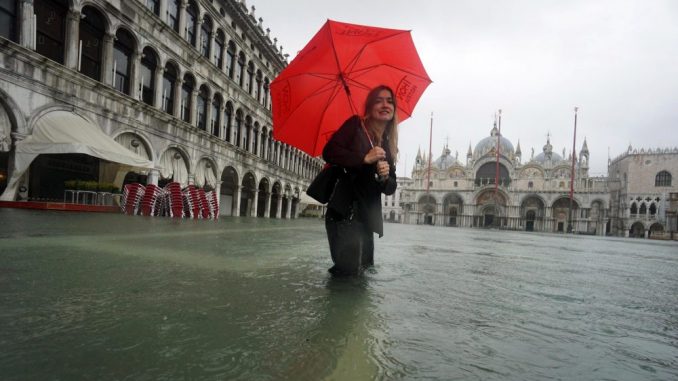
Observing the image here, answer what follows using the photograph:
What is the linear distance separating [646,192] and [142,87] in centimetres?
6215

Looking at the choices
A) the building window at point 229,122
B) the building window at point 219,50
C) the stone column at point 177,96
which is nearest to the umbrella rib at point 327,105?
the stone column at point 177,96

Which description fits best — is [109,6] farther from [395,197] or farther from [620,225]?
[395,197]

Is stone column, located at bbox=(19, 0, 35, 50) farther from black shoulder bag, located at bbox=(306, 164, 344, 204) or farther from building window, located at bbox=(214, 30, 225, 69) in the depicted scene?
black shoulder bag, located at bbox=(306, 164, 344, 204)

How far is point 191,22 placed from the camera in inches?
598

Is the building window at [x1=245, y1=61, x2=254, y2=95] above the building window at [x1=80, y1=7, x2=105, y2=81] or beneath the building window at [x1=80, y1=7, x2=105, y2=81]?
above

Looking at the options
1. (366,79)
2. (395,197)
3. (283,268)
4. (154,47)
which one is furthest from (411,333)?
(395,197)

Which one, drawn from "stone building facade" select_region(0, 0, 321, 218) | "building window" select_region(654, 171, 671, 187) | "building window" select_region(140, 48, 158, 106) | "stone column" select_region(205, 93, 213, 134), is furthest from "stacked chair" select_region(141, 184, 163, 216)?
"building window" select_region(654, 171, 671, 187)

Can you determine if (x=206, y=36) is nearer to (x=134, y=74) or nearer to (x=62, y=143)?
(x=134, y=74)

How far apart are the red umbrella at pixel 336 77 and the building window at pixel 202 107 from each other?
1433 centimetres

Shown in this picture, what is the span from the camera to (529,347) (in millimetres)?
1270

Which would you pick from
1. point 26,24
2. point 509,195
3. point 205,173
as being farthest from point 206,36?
point 509,195

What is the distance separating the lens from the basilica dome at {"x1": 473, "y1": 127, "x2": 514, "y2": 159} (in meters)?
63.9

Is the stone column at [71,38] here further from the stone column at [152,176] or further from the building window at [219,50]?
the building window at [219,50]

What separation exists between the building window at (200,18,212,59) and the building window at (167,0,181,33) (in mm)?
1692
